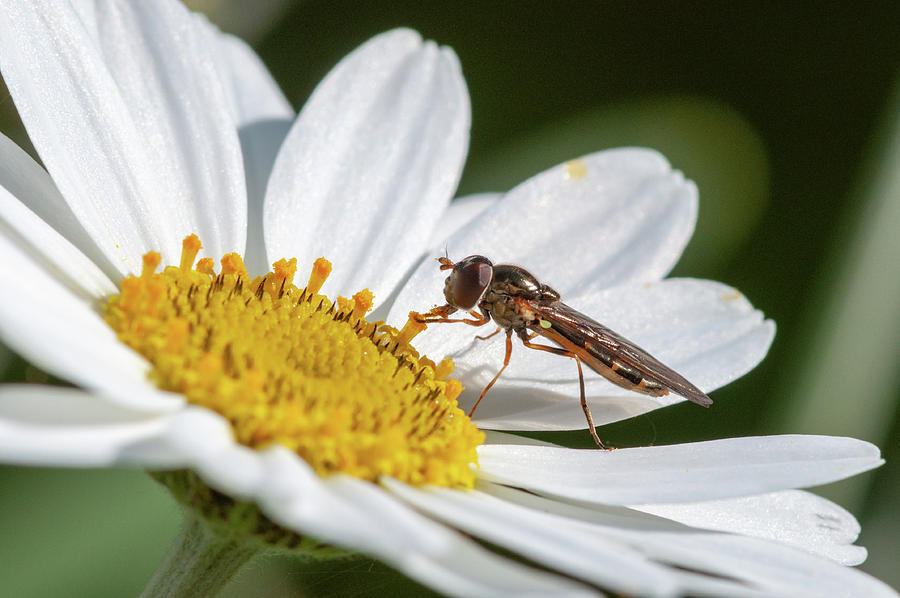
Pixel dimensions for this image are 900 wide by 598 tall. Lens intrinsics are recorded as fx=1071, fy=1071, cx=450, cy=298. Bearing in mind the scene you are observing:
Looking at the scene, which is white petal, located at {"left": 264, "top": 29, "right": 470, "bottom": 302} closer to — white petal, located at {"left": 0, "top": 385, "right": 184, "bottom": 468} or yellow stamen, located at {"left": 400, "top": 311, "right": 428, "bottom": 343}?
yellow stamen, located at {"left": 400, "top": 311, "right": 428, "bottom": 343}

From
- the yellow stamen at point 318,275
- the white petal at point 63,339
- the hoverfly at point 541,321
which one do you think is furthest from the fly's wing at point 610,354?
the white petal at point 63,339

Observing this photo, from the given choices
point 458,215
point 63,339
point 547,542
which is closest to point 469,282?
point 458,215

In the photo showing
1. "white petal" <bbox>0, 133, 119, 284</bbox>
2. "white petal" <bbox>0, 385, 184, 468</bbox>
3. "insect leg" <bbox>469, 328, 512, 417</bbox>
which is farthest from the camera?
"insect leg" <bbox>469, 328, 512, 417</bbox>

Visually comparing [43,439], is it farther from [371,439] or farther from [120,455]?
[371,439]

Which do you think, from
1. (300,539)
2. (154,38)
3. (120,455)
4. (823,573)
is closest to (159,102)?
(154,38)

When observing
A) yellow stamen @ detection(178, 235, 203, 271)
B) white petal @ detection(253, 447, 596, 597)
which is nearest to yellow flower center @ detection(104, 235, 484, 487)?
yellow stamen @ detection(178, 235, 203, 271)

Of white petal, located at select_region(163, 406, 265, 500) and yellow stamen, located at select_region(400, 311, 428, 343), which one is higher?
yellow stamen, located at select_region(400, 311, 428, 343)

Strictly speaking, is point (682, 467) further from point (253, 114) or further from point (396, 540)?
point (253, 114)
